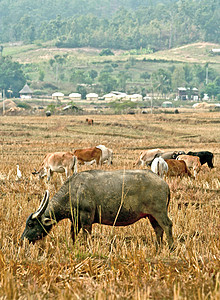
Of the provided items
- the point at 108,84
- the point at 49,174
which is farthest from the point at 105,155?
the point at 108,84

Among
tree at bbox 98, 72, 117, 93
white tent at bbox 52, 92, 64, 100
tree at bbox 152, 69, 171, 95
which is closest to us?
white tent at bbox 52, 92, 64, 100

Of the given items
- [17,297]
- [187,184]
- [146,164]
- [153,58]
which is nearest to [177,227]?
[17,297]

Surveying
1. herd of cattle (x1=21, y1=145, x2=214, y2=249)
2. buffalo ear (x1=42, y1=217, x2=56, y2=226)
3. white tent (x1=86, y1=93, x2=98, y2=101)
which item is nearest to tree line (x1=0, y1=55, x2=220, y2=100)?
white tent (x1=86, y1=93, x2=98, y2=101)

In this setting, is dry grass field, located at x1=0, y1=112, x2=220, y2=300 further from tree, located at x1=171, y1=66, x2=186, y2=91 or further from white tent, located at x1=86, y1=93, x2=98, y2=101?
tree, located at x1=171, y1=66, x2=186, y2=91

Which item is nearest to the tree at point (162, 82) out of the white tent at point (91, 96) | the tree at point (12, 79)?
the white tent at point (91, 96)

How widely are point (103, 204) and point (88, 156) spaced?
9.99m

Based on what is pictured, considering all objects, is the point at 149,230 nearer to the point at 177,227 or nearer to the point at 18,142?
the point at 177,227

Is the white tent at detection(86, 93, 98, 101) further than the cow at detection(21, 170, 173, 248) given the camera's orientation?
Yes

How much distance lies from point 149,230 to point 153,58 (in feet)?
635

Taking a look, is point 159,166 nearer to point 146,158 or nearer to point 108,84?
point 146,158

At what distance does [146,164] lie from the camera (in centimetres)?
1731

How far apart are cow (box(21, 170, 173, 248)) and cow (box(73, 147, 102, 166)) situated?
9.61 meters

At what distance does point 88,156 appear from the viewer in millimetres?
15789

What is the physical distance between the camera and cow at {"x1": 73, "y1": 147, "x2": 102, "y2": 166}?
1557 cm
